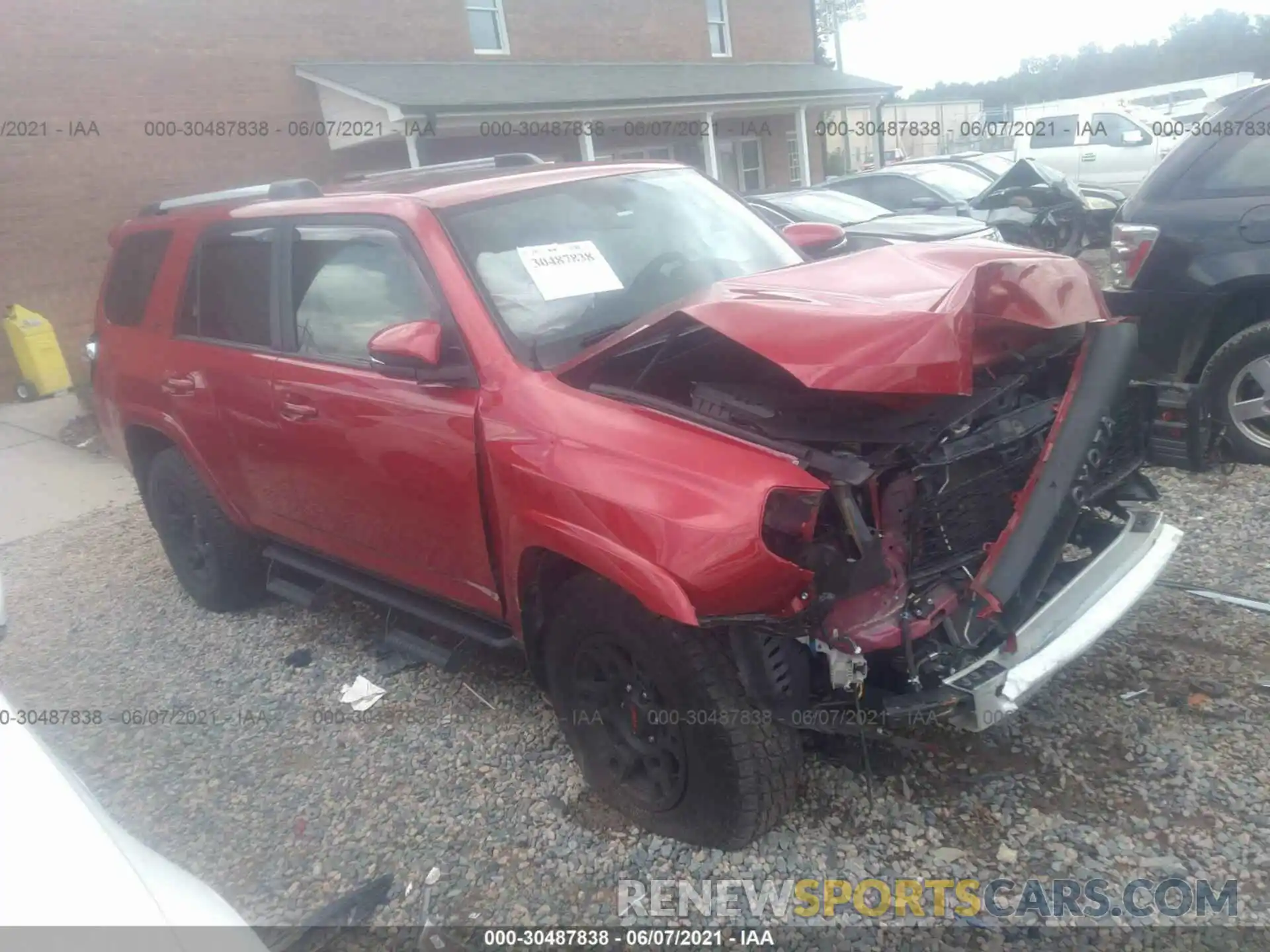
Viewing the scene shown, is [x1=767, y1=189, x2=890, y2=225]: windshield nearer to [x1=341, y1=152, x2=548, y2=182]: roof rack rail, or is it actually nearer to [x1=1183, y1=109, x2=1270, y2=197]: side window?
[x1=1183, y1=109, x2=1270, y2=197]: side window

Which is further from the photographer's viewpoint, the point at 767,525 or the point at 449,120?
the point at 449,120

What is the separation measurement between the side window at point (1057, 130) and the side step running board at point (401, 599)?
1641 centimetres

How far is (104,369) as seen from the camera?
503cm

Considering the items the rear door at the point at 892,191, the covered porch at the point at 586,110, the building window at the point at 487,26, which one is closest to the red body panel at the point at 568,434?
the covered porch at the point at 586,110

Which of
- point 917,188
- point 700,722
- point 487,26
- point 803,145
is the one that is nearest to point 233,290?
point 700,722

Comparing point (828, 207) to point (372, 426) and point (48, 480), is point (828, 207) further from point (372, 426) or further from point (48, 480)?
point (372, 426)

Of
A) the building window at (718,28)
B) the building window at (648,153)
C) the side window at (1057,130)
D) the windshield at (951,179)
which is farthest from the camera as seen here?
the building window at (718,28)

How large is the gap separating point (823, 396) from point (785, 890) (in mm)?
1376

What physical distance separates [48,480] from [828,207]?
8346 millimetres

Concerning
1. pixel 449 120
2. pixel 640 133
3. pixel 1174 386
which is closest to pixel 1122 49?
pixel 640 133

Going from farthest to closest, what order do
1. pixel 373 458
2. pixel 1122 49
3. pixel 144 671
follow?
pixel 1122 49 → pixel 144 671 → pixel 373 458

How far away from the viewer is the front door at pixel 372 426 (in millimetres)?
3123

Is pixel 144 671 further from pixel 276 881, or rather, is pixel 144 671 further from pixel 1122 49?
pixel 1122 49

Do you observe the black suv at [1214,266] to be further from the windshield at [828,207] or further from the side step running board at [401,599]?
the windshield at [828,207]
